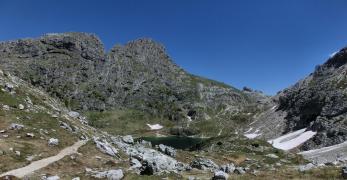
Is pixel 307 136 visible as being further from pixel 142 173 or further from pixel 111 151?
pixel 142 173

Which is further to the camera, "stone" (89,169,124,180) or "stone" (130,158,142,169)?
"stone" (130,158,142,169)

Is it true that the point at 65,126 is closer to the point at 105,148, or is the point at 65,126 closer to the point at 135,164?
the point at 105,148

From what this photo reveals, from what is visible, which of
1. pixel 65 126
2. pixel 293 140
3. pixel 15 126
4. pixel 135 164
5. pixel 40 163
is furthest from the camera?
pixel 293 140

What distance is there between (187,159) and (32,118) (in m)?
27.5

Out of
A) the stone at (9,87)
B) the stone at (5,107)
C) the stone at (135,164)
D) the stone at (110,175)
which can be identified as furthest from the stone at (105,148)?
the stone at (9,87)

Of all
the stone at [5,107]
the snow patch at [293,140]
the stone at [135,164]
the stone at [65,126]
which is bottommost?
the stone at [135,164]

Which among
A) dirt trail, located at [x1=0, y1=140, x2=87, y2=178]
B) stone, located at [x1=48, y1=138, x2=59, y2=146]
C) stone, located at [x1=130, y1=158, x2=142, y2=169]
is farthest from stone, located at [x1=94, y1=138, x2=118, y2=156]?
stone, located at [x1=130, y1=158, x2=142, y2=169]

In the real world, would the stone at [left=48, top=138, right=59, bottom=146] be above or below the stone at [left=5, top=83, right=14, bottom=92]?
below

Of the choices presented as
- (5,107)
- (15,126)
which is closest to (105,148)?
Result: (15,126)

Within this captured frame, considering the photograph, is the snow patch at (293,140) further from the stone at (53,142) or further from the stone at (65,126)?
the stone at (53,142)

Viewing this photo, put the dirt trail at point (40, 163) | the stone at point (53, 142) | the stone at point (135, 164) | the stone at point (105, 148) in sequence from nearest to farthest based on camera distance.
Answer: the dirt trail at point (40, 163) → the stone at point (135, 164) → the stone at point (53, 142) → the stone at point (105, 148)

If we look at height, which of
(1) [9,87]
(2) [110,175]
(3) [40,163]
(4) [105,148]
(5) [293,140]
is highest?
(5) [293,140]

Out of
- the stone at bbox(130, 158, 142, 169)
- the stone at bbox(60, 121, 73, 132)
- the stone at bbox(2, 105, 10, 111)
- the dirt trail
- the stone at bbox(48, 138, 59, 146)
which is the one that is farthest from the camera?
the stone at bbox(60, 121, 73, 132)

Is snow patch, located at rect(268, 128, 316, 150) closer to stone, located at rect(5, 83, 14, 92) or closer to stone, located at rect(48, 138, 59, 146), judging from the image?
stone, located at rect(5, 83, 14, 92)
